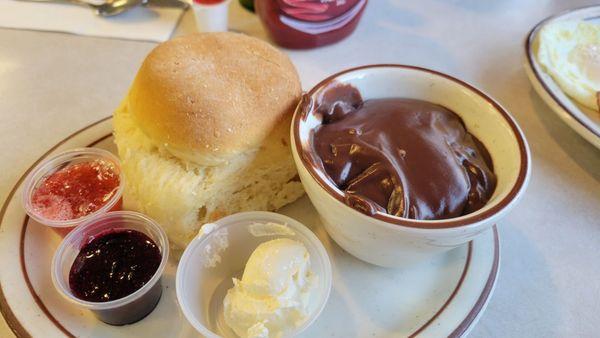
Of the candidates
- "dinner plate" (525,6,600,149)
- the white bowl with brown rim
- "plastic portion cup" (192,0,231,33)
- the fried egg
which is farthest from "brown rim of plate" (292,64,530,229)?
"plastic portion cup" (192,0,231,33)

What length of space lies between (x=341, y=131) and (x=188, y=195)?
0.40 metres

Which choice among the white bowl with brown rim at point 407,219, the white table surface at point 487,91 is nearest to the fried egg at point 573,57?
the white table surface at point 487,91

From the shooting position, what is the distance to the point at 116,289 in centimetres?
105

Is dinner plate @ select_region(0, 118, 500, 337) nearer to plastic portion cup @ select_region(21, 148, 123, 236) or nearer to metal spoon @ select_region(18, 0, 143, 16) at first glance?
plastic portion cup @ select_region(21, 148, 123, 236)

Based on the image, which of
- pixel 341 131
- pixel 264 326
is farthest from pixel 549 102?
pixel 264 326

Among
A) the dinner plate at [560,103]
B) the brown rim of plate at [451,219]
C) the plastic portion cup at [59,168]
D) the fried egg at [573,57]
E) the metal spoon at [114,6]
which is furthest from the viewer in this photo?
the metal spoon at [114,6]

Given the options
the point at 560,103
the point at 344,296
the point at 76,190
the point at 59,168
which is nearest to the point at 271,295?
the point at 344,296

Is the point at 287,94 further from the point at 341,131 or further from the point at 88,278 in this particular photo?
the point at 88,278

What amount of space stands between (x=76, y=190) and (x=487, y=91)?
154 centimetres

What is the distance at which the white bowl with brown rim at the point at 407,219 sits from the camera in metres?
0.96

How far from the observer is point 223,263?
119 centimetres

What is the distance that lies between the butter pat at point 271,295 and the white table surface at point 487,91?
1.49 ft

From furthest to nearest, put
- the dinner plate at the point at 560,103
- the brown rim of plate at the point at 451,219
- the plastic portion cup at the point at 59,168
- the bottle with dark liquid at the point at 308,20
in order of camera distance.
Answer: the bottle with dark liquid at the point at 308,20 < the dinner plate at the point at 560,103 < the plastic portion cup at the point at 59,168 < the brown rim of plate at the point at 451,219

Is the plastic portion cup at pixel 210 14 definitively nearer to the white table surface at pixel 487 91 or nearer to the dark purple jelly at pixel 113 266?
the white table surface at pixel 487 91
